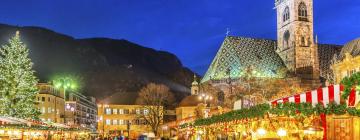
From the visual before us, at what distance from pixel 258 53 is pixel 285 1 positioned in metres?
11.2

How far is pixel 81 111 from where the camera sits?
14612cm

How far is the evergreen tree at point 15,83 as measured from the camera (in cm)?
4250

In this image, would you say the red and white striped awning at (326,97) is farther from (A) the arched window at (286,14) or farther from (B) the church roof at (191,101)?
(B) the church roof at (191,101)

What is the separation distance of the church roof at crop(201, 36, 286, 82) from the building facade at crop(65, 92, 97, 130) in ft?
131

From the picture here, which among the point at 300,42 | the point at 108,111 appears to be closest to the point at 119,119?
the point at 108,111

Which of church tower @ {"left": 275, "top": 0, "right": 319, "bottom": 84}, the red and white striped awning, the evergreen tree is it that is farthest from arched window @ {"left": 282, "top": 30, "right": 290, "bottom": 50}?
the red and white striped awning

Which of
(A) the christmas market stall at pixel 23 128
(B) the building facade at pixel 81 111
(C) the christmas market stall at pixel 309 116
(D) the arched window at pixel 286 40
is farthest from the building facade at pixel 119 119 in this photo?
(C) the christmas market stall at pixel 309 116

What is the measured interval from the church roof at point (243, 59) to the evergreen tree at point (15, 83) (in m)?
49.7

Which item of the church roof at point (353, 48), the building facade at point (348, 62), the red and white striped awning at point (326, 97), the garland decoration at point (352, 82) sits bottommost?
the red and white striped awning at point (326, 97)

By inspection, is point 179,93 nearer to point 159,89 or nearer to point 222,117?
point 159,89

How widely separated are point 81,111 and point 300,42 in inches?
3031

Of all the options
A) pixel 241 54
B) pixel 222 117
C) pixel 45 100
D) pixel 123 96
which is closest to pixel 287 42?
pixel 241 54

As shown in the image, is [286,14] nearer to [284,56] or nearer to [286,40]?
[286,40]

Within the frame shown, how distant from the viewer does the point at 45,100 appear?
330 ft
